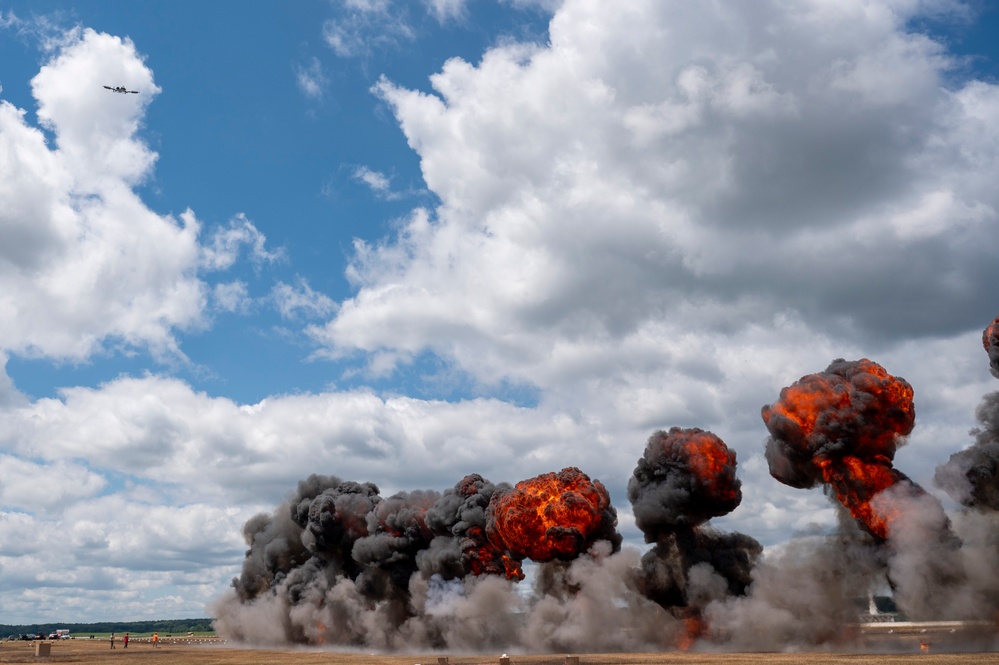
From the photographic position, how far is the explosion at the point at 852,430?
302ft

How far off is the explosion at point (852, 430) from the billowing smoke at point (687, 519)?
14.5 m

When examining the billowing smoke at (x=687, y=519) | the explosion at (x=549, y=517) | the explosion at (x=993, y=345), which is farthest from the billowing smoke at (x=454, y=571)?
the explosion at (x=993, y=345)

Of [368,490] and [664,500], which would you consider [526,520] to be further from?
[368,490]

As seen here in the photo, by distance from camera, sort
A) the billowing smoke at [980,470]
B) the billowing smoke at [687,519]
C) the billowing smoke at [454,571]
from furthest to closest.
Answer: the billowing smoke at [454,571] → the billowing smoke at [687,519] → the billowing smoke at [980,470]

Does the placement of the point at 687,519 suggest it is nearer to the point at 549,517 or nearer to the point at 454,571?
the point at 549,517

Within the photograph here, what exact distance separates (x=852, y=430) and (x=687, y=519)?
87.6 feet


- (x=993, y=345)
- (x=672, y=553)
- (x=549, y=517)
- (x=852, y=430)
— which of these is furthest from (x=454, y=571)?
(x=993, y=345)

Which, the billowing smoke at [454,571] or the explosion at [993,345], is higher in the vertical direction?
the explosion at [993,345]

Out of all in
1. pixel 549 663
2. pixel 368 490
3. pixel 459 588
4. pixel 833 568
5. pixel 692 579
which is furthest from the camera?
pixel 368 490

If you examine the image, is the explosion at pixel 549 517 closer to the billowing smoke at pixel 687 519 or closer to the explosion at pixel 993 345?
the billowing smoke at pixel 687 519

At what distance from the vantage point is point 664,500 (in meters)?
109

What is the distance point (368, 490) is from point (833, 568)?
91.0m

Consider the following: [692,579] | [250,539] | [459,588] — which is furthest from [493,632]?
[250,539]

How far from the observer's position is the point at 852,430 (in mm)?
91938
